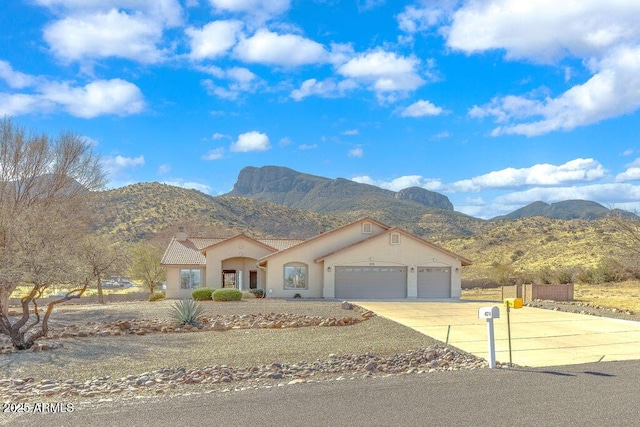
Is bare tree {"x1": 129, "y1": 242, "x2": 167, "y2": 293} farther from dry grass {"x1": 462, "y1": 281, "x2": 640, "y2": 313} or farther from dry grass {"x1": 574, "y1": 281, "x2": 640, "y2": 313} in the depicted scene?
dry grass {"x1": 574, "y1": 281, "x2": 640, "y2": 313}

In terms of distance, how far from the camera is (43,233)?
69.7 feet

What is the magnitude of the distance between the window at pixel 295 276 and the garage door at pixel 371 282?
1.99 metres

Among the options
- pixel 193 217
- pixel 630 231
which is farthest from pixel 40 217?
pixel 193 217

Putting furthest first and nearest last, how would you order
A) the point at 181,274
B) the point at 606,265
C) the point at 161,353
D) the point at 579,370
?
1. the point at 606,265
2. the point at 181,274
3. the point at 161,353
4. the point at 579,370

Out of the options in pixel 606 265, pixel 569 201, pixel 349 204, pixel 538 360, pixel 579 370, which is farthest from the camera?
pixel 569 201

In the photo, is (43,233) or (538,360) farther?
(43,233)

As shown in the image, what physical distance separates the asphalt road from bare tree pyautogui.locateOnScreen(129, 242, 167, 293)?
37.9m

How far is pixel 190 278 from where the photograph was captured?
3816cm

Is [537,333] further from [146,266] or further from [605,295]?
[146,266]

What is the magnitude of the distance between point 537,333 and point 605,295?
22421mm

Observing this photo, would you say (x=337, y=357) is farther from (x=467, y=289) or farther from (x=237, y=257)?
(x=467, y=289)

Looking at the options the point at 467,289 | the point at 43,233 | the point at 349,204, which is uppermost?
the point at 349,204

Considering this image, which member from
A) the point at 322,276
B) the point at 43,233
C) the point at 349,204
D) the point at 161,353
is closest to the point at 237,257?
the point at 322,276

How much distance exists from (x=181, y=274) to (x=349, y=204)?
7594 centimetres
